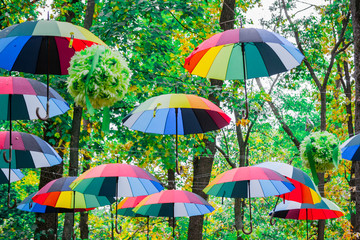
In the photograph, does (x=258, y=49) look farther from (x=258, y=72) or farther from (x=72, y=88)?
(x=72, y=88)

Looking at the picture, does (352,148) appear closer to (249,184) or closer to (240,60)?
(249,184)

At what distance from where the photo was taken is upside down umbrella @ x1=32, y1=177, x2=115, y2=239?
710 cm

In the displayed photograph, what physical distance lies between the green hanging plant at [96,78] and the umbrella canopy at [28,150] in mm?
3701

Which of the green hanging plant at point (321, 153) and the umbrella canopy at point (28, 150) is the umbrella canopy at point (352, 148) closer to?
the green hanging plant at point (321, 153)

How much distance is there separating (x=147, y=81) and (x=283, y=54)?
5784mm

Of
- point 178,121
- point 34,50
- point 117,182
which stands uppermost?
point 34,50

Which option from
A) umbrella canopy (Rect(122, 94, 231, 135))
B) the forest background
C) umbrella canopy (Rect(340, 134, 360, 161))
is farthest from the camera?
the forest background

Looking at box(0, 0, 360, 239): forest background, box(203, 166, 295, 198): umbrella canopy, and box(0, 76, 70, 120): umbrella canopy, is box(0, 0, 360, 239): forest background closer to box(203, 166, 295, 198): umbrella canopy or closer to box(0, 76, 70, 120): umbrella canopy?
box(203, 166, 295, 198): umbrella canopy

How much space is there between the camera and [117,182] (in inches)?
263

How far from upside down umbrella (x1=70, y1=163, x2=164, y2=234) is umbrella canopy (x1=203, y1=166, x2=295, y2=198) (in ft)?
2.94

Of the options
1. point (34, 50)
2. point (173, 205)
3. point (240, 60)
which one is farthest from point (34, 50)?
point (173, 205)

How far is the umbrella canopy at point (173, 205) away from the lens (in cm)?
740

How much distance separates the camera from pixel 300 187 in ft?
24.6

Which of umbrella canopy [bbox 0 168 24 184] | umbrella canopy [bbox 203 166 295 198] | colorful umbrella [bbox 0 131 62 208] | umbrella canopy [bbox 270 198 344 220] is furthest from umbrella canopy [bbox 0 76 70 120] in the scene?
umbrella canopy [bbox 270 198 344 220]
